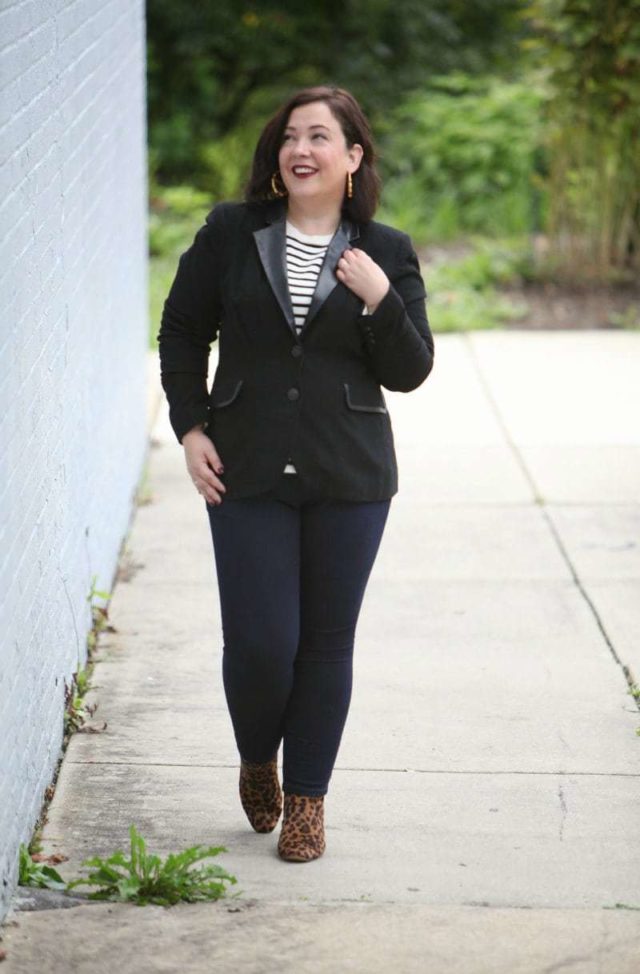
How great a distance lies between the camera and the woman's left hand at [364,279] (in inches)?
140

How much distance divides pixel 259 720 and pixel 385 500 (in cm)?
61

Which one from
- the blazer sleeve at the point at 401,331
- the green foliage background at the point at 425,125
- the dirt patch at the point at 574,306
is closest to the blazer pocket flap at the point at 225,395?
the blazer sleeve at the point at 401,331

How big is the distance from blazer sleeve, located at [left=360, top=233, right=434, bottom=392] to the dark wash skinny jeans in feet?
1.02

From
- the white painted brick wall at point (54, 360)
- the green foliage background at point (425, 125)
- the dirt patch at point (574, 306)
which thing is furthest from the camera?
the green foliage background at point (425, 125)

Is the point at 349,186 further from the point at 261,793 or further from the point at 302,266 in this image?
the point at 261,793

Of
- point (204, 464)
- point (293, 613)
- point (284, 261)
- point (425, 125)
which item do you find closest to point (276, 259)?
point (284, 261)

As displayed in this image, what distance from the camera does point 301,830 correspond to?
384 centimetres

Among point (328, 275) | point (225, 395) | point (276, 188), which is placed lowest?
point (225, 395)

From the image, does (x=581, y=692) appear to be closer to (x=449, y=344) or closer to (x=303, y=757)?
(x=303, y=757)

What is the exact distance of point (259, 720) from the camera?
3799 mm

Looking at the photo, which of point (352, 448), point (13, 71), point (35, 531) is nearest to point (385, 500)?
point (352, 448)

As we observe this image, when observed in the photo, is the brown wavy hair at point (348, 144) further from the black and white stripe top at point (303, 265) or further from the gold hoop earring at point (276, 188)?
the black and white stripe top at point (303, 265)

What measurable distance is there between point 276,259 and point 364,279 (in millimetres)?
221

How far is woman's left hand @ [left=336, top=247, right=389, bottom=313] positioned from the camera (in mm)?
3561
